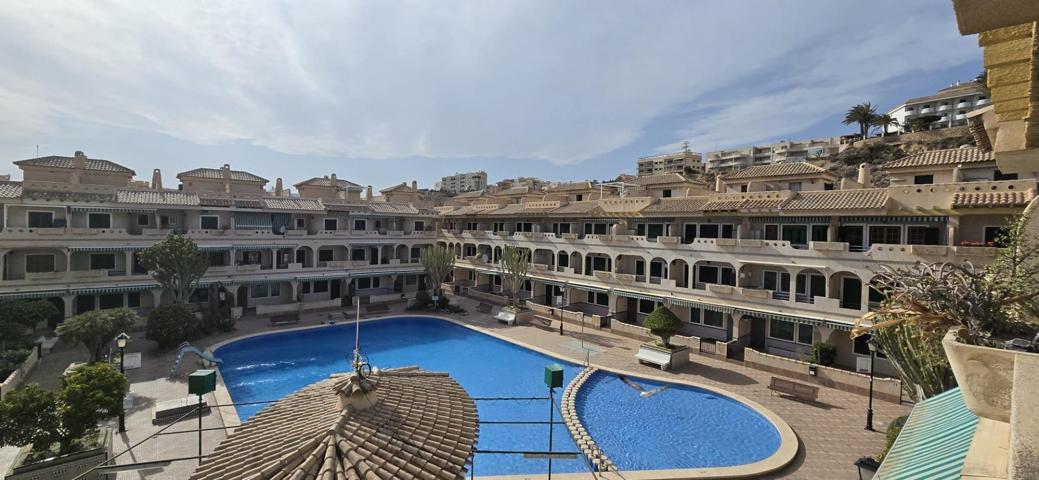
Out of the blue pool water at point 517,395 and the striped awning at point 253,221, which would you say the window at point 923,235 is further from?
the striped awning at point 253,221

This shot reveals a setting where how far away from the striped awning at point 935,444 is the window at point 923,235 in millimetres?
17963

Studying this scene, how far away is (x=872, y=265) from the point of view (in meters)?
21.2

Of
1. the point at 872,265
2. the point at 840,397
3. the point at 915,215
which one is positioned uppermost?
the point at 915,215

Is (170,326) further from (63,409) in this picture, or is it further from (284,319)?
(63,409)

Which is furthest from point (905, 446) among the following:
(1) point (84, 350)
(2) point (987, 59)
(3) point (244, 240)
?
(3) point (244, 240)

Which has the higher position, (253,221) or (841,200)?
(841,200)

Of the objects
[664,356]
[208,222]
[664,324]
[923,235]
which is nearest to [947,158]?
[923,235]

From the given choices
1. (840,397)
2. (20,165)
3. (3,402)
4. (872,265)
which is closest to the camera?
(3,402)

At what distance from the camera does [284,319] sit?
31.9m

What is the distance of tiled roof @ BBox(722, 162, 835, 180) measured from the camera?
91.8 ft

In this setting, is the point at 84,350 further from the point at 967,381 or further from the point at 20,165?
the point at 967,381

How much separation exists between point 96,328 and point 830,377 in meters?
36.1

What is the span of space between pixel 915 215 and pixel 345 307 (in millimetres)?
38973

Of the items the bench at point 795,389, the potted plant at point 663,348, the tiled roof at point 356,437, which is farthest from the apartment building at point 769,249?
the tiled roof at point 356,437
